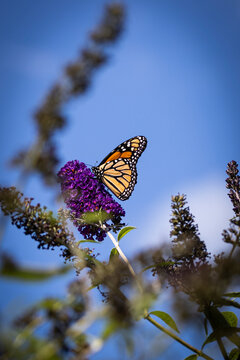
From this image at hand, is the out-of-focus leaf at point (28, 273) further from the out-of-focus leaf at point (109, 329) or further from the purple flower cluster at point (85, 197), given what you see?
the purple flower cluster at point (85, 197)

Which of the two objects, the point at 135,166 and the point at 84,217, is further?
the point at 135,166

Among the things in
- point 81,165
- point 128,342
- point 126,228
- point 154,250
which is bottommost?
point 128,342

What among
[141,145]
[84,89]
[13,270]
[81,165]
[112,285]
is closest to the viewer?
[13,270]

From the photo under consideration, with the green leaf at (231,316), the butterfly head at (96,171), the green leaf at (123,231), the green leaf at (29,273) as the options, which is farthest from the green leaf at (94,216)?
the butterfly head at (96,171)

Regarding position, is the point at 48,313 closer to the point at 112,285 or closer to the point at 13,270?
the point at 13,270

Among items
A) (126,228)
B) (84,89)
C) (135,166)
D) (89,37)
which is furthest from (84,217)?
(135,166)

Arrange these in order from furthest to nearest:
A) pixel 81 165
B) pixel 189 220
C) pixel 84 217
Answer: pixel 81 165 → pixel 84 217 → pixel 189 220

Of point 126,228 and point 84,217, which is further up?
point 84,217
